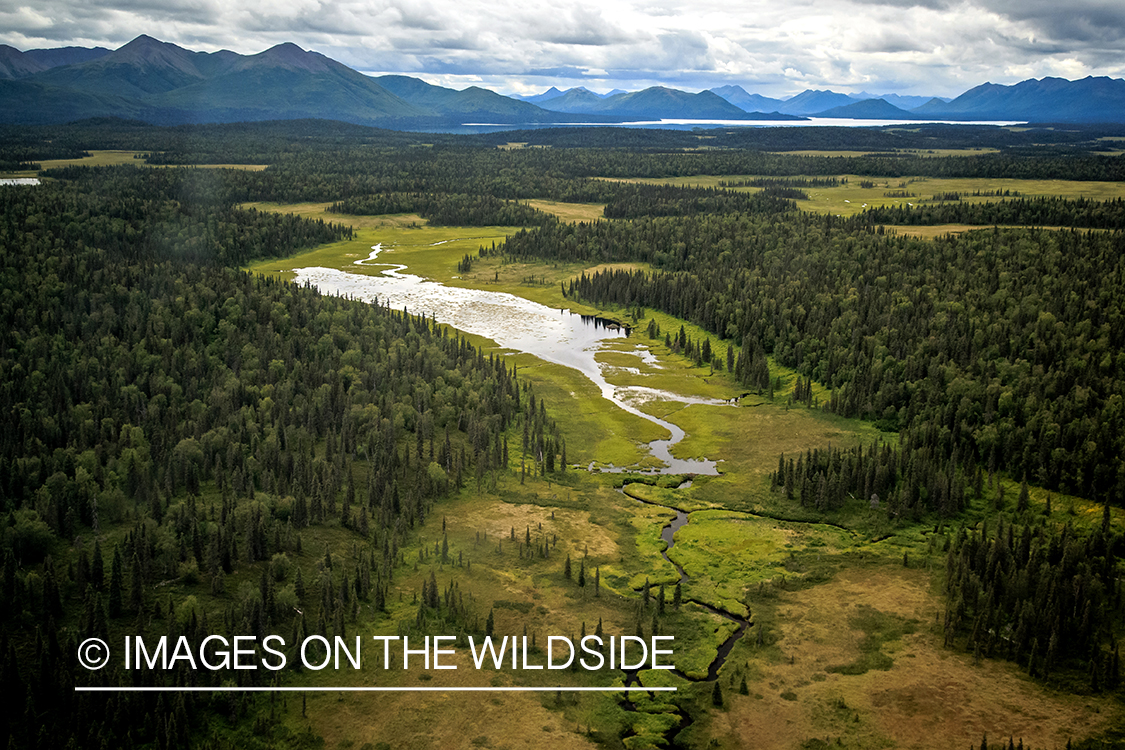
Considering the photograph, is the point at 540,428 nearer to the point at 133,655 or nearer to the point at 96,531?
the point at 96,531

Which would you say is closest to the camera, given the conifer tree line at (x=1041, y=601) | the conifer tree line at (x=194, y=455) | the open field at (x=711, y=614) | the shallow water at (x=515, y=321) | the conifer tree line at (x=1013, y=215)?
the open field at (x=711, y=614)

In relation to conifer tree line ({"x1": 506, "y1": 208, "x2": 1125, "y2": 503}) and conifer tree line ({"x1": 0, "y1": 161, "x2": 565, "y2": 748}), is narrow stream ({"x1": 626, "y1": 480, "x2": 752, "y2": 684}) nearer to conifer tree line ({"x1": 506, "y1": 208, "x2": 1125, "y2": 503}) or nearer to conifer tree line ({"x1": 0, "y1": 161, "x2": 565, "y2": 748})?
conifer tree line ({"x1": 0, "y1": 161, "x2": 565, "y2": 748})

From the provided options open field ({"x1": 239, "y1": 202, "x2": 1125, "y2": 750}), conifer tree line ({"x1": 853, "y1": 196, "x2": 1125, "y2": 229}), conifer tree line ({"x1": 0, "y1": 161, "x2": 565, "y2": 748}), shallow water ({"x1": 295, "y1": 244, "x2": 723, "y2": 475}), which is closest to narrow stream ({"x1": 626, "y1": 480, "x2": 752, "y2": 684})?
open field ({"x1": 239, "y1": 202, "x2": 1125, "y2": 750})

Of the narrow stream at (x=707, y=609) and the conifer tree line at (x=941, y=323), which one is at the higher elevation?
the conifer tree line at (x=941, y=323)

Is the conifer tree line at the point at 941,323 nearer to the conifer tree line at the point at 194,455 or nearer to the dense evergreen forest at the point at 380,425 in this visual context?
the dense evergreen forest at the point at 380,425

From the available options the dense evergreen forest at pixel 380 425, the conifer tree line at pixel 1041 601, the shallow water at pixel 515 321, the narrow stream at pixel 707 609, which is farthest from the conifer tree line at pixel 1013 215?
the conifer tree line at pixel 1041 601

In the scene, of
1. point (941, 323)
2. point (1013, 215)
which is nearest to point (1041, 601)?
point (941, 323)

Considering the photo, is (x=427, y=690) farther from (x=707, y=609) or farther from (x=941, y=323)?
(x=941, y=323)
